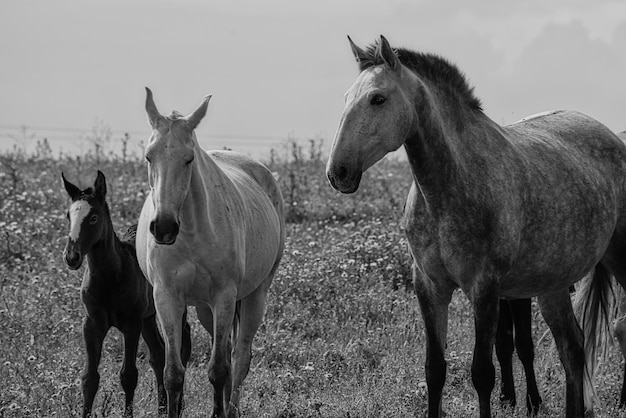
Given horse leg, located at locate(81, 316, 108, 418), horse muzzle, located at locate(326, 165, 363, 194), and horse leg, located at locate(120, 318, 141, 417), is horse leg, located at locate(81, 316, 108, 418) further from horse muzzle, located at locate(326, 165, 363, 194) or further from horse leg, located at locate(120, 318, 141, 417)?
horse muzzle, located at locate(326, 165, 363, 194)

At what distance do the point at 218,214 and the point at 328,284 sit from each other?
12.3ft

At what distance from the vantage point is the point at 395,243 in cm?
1194

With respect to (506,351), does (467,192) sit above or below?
above

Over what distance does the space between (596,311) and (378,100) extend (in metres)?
2.98

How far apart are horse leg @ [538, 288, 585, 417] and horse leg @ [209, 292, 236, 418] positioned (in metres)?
2.24

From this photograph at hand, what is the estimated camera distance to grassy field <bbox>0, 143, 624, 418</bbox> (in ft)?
24.2

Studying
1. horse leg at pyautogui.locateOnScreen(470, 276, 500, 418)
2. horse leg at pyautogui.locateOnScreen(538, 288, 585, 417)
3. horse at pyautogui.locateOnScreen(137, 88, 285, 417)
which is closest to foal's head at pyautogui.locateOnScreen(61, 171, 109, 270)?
horse at pyautogui.locateOnScreen(137, 88, 285, 417)

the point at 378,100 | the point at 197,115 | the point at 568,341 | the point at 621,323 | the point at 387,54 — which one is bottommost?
the point at 568,341

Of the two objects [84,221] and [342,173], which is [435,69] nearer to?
[342,173]

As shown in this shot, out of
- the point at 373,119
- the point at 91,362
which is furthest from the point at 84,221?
the point at 373,119

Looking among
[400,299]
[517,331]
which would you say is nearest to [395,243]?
[400,299]

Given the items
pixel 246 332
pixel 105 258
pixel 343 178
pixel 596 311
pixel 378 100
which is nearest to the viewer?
pixel 343 178

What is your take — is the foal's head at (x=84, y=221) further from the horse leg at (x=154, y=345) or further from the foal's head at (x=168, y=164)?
the foal's head at (x=168, y=164)

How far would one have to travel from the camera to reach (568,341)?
280 inches
